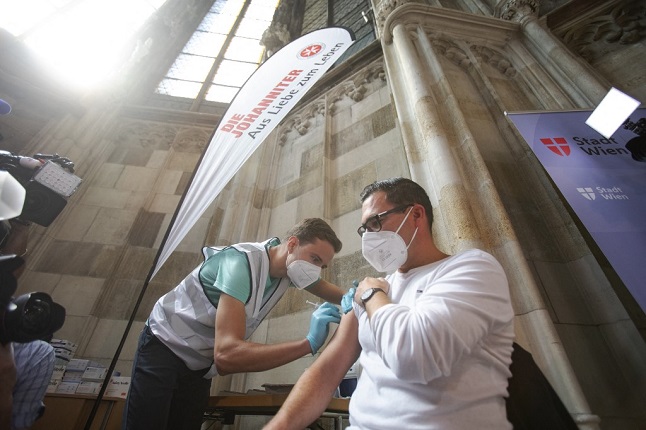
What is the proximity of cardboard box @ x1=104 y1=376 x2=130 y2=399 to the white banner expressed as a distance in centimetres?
92

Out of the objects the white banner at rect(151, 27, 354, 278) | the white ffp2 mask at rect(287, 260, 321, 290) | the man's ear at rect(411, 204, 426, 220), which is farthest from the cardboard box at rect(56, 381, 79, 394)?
the man's ear at rect(411, 204, 426, 220)

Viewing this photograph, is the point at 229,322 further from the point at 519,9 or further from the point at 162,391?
the point at 519,9

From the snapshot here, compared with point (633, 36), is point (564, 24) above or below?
above

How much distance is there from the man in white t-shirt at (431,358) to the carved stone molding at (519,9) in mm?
4495

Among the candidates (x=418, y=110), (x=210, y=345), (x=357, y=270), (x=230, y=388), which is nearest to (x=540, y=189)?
(x=418, y=110)

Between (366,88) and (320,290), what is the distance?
3347mm

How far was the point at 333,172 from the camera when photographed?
3.51 metres

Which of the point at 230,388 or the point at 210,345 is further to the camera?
the point at 230,388

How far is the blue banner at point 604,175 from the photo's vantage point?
1.47 m

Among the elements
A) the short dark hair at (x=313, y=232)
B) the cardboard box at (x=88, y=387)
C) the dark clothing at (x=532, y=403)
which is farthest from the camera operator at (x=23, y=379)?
the dark clothing at (x=532, y=403)

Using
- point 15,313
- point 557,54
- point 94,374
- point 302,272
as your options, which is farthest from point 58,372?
point 557,54

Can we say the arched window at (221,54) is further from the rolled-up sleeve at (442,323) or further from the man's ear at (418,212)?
the rolled-up sleeve at (442,323)

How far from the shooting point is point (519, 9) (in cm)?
381

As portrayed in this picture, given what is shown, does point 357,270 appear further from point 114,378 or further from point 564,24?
point 564,24
